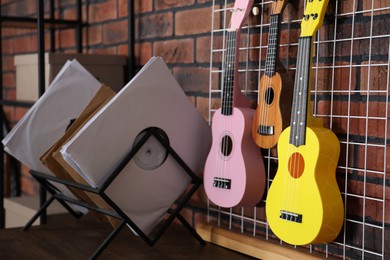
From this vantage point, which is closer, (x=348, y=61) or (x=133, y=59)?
(x=348, y=61)

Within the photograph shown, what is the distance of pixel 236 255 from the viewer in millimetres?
1433

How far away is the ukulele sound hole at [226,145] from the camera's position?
4.68 ft

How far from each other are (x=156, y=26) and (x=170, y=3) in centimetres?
11

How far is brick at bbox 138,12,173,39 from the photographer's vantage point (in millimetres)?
1854

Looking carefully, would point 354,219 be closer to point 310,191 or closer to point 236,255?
point 310,191

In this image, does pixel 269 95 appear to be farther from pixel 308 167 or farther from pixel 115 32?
pixel 115 32

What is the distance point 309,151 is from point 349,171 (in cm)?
12

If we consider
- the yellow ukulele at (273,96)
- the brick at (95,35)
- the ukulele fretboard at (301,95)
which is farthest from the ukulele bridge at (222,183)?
the brick at (95,35)

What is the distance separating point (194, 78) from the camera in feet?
5.74

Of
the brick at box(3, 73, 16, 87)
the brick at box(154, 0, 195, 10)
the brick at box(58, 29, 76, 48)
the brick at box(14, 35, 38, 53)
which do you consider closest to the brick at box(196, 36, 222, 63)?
the brick at box(154, 0, 195, 10)

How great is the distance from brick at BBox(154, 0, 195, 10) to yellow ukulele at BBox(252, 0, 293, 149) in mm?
459

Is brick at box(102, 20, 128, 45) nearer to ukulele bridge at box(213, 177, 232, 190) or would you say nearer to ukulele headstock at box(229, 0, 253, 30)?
ukulele headstock at box(229, 0, 253, 30)

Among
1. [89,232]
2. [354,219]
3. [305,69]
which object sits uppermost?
[305,69]

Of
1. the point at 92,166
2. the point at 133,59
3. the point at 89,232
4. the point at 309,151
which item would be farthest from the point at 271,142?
the point at 133,59
